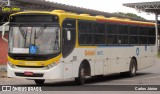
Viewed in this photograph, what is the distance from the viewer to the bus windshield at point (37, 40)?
17.6 meters

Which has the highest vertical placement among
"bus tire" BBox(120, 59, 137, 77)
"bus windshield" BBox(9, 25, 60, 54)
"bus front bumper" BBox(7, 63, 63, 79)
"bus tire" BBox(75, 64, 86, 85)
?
"bus windshield" BBox(9, 25, 60, 54)

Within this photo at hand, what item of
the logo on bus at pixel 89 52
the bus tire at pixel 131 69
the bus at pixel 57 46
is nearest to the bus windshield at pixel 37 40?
the bus at pixel 57 46

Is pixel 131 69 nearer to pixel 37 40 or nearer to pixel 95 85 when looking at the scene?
pixel 95 85

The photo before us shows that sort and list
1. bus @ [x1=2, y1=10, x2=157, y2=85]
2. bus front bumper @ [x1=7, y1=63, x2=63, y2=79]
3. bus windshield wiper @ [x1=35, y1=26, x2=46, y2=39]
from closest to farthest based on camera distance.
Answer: bus front bumper @ [x1=7, y1=63, x2=63, y2=79] < bus @ [x1=2, y1=10, x2=157, y2=85] < bus windshield wiper @ [x1=35, y1=26, x2=46, y2=39]

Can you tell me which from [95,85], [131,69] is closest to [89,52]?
[95,85]

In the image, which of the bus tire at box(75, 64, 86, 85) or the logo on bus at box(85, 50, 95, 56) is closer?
the bus tire at box(75, 64, 86, 85)

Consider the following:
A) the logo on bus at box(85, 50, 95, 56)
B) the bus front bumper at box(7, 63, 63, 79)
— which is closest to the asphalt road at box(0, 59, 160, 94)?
the bus front bumper at box(7, 63, 63, 79)

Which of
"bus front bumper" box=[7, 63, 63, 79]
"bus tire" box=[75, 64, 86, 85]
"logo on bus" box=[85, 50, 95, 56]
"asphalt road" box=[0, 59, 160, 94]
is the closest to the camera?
"asphalt road" box=[0, 59, 160, 94]

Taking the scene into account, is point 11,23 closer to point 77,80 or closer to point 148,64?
point 77,80

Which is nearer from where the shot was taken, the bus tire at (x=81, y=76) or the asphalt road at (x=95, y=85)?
the asphalt road at (x=95, y=85)

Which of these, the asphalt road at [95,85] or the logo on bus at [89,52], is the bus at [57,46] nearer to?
the logo on bus at [89,52]

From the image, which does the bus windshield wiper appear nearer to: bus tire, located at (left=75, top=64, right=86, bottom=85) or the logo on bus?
bus tire, located at (left=75, top=64, right=86, bottom=85)

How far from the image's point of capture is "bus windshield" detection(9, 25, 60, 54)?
57.8 feet

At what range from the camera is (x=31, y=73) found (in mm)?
17484
